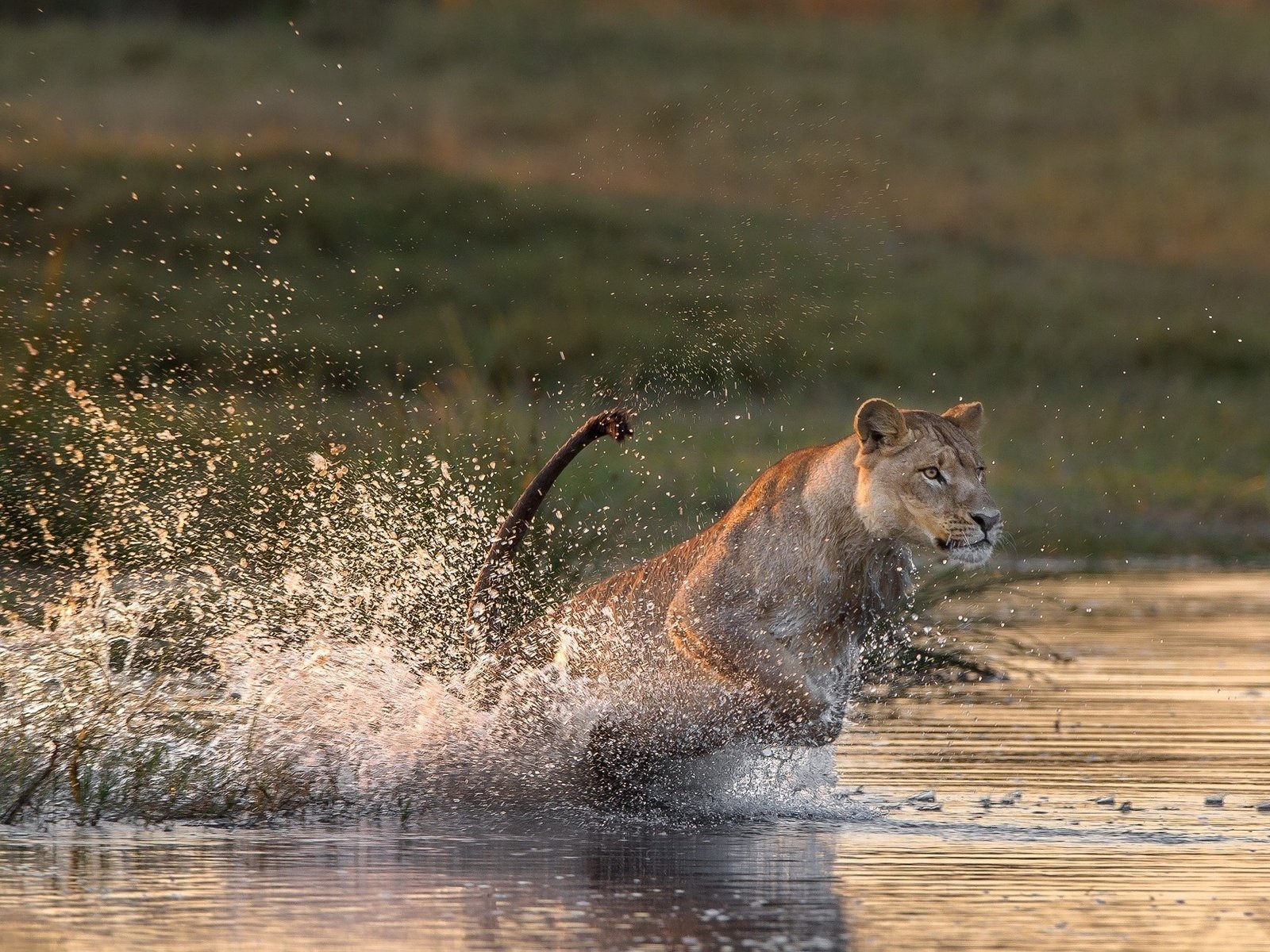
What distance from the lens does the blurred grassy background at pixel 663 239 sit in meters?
16.8

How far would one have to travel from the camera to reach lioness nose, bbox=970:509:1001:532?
23.7ft

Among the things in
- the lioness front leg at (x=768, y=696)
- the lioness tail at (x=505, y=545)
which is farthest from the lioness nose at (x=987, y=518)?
the lioness tail at (x=505, y=545)

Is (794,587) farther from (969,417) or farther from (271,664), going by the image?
(271,664)

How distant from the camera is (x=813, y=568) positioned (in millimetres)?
7508

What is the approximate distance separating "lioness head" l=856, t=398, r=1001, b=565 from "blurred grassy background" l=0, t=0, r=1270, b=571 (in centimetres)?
277

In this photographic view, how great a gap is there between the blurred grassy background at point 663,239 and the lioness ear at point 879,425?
2729 mm

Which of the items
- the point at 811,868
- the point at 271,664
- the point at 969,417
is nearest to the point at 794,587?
the point at 969,417

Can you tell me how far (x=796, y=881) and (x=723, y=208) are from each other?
24.6 meters

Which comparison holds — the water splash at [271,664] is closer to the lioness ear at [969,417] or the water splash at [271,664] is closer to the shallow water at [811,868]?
the shallow water at [811,868]

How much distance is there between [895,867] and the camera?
6.71m

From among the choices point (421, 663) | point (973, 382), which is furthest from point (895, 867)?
point (973, 382)

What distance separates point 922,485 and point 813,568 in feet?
1.47

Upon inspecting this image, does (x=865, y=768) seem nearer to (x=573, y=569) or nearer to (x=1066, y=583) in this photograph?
(x=573, y=569)

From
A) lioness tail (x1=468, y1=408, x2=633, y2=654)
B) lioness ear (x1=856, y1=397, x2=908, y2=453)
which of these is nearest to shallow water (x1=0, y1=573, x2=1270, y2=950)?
lioness tail (x1=468, y1=408, x2=633, y2=654)
